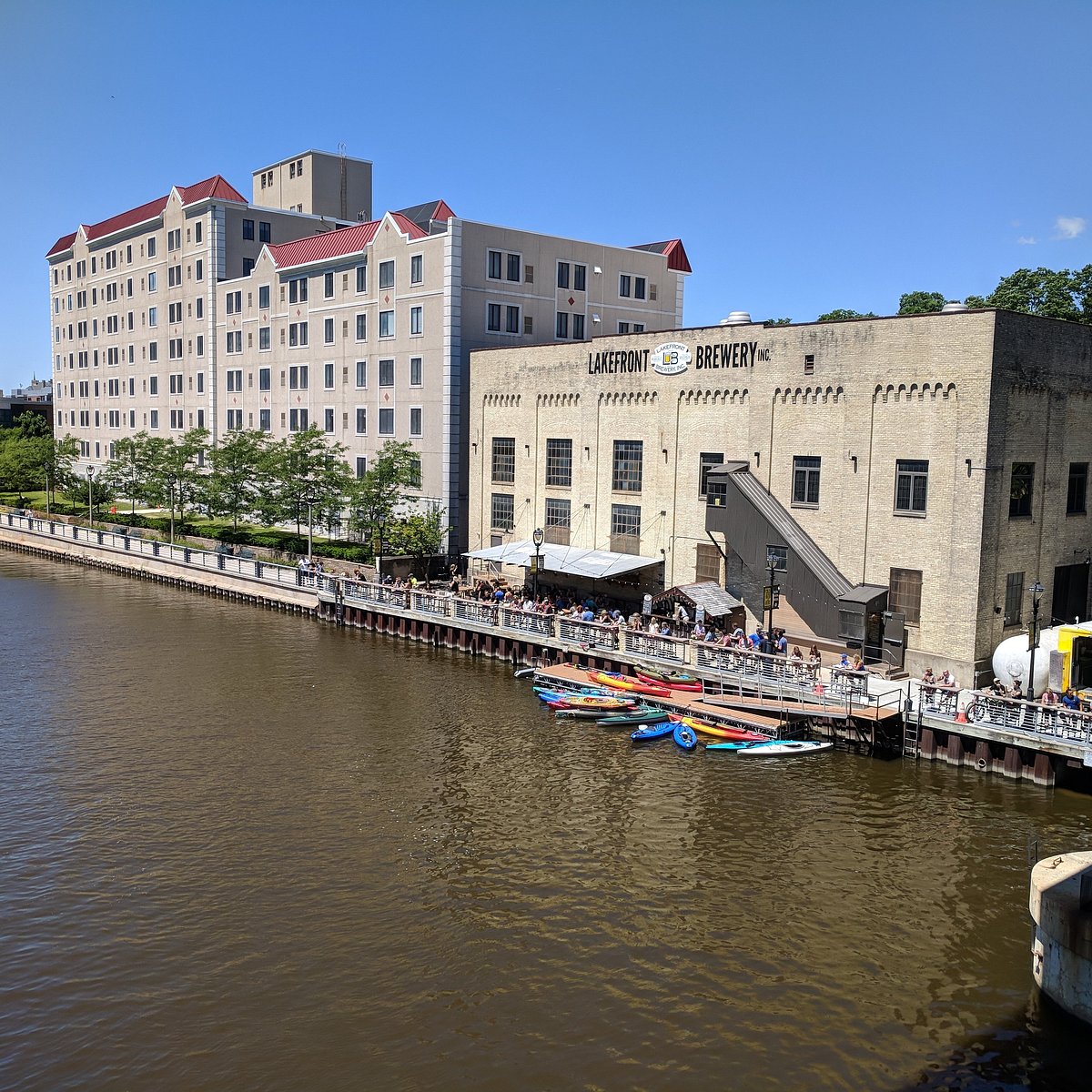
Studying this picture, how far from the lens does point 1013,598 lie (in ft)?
131

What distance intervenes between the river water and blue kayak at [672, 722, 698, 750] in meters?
0.81

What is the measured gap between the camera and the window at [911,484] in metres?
39.4

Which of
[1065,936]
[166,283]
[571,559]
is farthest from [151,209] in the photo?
[1065,936]

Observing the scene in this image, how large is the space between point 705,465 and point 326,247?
3618 centimetres

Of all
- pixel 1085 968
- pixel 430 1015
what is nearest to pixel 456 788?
pixel 430 1015

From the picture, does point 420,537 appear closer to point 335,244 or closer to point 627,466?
point 627,466

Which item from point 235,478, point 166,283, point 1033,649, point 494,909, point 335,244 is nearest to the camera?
point 494,909

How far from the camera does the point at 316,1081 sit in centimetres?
1755

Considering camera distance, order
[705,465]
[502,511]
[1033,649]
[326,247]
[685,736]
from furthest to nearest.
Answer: [326,247] < [502,511] < [705,465] < [685,736] < [1033,649]

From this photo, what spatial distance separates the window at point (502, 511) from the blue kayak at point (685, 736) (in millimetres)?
23980

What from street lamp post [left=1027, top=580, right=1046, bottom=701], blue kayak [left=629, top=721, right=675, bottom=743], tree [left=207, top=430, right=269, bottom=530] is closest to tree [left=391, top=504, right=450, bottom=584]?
tree [left=207, top=430, right=269, bottom=530]

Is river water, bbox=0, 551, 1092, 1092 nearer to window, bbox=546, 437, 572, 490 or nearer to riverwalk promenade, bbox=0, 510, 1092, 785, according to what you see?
riverwalk promenade, bbox=0, 510, 1092, 785

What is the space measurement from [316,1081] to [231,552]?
5595 centimetres

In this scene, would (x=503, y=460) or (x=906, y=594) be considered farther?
(x=503, y=460)
